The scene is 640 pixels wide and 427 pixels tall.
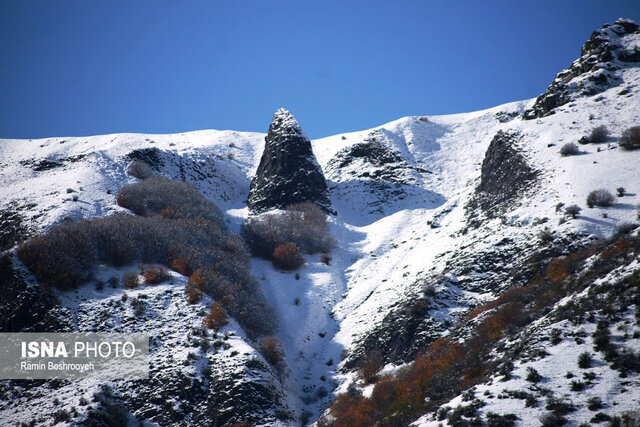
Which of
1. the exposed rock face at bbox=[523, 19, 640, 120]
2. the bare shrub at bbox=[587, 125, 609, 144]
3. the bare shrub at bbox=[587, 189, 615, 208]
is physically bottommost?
the bare shrub at bbox=[587, 189, 615, 208]

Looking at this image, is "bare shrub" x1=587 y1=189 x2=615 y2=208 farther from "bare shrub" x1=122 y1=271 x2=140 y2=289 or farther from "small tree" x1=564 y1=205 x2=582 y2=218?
"bare shrub" x1=122 y1=271 x2=140 y2=289

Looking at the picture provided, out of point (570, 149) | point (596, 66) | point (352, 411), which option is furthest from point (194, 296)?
point (596, 66)

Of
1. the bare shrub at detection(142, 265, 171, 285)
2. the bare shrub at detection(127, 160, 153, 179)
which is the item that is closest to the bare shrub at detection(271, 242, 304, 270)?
the bare shrub at detection(142, 265, 171, 285)

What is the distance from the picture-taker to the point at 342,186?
7756 cm

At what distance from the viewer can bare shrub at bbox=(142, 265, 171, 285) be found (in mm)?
39938

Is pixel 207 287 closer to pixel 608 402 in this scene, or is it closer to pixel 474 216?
pixel 474 216

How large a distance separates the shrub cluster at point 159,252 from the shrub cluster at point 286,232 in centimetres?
344

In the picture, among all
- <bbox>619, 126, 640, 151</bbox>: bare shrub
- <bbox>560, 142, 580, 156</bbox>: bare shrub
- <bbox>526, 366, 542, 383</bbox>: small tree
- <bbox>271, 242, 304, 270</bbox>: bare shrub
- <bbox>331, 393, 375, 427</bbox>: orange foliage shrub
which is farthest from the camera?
<bbox>271, 242, 304, 270</bbox>: bare shrub

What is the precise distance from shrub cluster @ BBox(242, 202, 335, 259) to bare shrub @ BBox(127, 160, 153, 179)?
18095mm

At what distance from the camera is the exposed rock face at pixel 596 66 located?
56406 mm

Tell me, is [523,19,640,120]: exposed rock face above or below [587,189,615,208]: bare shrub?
above

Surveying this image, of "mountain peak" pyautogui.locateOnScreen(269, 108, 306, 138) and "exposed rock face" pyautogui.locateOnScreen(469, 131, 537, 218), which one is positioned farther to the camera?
"mountain peak" pyautogui.locateOnScreen(269, 108, 306, 138)

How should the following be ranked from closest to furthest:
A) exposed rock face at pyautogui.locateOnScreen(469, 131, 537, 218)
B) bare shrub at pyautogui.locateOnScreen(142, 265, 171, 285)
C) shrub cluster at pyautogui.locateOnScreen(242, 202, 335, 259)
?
bare shrub at pyautogui.locateOnScreen(142, 265, 171, 285) → exposed rock face at pyautogui.locateOnScreen(469, 131, 537, 218) → shrub cluster at pyautogui.locateOnScreen(242, 202, 335, 259)

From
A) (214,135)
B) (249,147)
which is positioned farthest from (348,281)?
(214,135)
